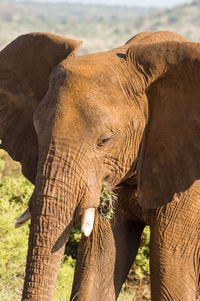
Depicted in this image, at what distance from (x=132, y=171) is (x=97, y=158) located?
0.45m

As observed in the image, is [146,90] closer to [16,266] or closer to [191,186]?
[191,186]

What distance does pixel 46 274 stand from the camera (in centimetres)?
351

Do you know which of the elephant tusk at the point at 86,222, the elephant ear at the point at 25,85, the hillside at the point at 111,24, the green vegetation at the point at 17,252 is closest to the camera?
the elephant tusk at the point at 86,222

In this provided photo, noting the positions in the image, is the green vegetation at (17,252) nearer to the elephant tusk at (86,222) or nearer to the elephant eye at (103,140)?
the elephant tusk at (86,222)

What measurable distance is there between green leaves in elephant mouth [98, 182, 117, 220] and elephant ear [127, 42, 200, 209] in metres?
0.19

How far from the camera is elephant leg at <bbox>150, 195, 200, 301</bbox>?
4262 mm

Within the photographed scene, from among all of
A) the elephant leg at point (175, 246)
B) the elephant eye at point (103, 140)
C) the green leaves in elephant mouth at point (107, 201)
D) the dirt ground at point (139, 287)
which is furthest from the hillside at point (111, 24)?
the elephant eye at point (103, 140)

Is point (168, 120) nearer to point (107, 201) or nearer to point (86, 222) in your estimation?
point (107, 201)

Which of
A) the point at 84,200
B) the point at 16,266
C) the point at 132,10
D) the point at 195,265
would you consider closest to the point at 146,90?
the point at 84,200

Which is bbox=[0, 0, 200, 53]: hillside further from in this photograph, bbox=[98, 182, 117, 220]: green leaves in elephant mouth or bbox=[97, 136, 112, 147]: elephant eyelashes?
bbox=[97, 136, 112, 147]: elephant eyelashes

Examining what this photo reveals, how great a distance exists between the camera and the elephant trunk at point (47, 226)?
3490 millimetres

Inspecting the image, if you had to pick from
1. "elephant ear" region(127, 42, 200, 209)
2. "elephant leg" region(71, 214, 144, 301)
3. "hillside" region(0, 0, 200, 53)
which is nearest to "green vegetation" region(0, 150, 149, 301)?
"elephant leg" region(71, 214, 144, 301)

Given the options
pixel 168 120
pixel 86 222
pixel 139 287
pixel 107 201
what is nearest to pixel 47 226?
pixel 86 222

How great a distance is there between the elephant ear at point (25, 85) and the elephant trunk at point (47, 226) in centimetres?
85
